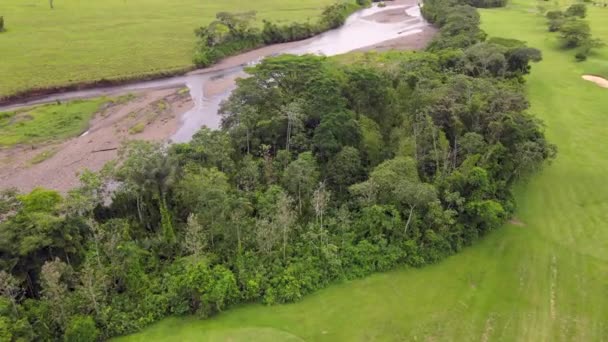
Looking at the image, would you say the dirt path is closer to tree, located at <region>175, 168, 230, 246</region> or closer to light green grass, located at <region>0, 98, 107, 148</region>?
light green grass, located at <region>0, 98, 107, 148</region>

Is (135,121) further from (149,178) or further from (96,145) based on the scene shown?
(149,178)

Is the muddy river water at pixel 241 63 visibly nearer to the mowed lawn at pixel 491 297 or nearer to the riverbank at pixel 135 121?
the riverbank at pixel 135 121

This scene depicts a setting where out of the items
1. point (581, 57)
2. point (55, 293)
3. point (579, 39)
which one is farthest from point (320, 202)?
point (579, 39)

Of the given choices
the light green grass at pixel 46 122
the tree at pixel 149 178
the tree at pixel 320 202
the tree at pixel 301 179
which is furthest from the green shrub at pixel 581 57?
the light green grass at pixel 46 122

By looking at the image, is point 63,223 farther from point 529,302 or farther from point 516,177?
point 516,177

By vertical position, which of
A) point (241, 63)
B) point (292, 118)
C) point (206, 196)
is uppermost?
point (241, 63)
